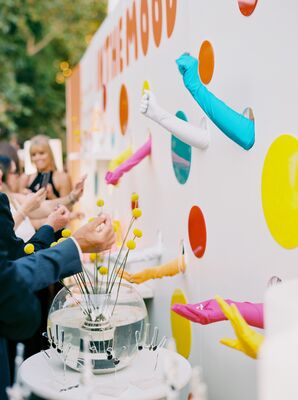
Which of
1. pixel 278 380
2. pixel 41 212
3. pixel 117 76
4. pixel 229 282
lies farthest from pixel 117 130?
pixel 278 380

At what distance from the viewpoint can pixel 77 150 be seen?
24.8ft

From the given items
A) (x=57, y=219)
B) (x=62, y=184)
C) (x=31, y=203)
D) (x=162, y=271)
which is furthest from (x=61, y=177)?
(x=57, y=219)

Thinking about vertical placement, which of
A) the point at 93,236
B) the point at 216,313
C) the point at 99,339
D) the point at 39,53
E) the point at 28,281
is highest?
the point at 39,53

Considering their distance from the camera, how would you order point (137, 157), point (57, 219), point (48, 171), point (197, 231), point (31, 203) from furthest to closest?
point (48, 171)
point (137, 157)
point (31, 203)
point (197, 231)
point (57, 219)

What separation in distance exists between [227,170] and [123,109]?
2024 millimetres

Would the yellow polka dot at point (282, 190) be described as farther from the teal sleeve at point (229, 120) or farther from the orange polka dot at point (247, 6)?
the orange polka dot at point (247, 6)

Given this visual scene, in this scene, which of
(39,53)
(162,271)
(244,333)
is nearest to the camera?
(244,333)

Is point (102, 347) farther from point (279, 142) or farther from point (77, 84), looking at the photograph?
point (77, 84)

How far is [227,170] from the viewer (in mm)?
2326

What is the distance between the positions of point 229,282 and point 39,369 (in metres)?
0.79

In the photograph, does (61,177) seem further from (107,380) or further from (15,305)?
(15,305)

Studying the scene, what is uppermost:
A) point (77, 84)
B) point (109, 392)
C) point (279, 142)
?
point (77, 84)

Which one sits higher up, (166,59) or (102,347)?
(166,59)

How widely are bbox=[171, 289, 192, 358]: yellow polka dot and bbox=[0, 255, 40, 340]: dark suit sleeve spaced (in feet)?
4.06
